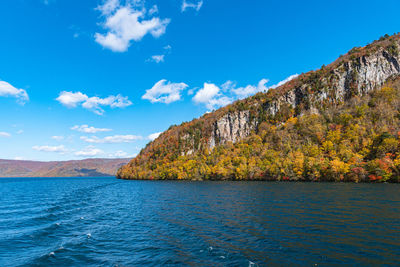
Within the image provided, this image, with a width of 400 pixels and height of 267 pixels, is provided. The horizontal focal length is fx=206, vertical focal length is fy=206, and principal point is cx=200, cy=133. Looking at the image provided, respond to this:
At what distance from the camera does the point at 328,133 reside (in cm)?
11175

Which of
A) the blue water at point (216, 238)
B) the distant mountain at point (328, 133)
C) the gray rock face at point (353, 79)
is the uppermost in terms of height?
the gray rock face at point (353, 79)

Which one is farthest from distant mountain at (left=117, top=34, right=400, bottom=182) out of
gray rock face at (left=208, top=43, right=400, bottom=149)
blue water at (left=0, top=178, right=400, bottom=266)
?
blue water at (left=0, top=178, right=400, bottom=266)

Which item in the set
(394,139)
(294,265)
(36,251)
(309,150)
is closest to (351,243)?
(294,265)

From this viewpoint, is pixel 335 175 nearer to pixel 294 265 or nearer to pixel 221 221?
pixel 221 221

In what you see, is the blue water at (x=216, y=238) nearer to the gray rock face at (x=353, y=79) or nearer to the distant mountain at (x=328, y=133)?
the distant mountain at (x=328, y=133)

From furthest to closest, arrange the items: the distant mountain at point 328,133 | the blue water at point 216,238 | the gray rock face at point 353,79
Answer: the gray rock face at point 353,79
the distant mountain at point 328,133
the blue water at point 216,238

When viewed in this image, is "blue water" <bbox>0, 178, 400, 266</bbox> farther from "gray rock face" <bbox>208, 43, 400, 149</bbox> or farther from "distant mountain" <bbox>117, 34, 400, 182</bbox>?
"gray rock face" <bbox>208, 43, 400, 149</bbox>

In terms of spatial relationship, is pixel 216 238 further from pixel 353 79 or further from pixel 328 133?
pixel 353 79

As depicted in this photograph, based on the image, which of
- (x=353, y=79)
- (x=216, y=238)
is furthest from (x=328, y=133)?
(x=216, y=238)

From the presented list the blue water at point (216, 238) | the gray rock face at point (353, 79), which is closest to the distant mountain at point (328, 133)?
the gray rock face at point (353, 79)

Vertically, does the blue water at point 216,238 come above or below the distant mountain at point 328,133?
below

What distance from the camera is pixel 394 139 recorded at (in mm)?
77375

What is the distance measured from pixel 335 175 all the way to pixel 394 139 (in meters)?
24.9

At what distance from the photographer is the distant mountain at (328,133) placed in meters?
81.6
